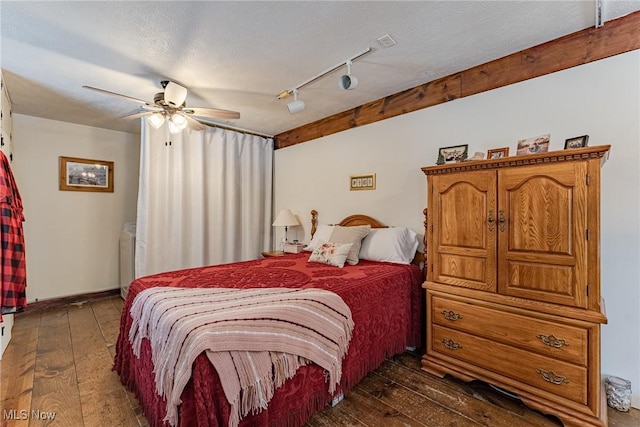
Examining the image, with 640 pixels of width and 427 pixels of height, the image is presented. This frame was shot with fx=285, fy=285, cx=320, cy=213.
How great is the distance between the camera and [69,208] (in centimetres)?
391

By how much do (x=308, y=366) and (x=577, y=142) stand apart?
7.26 ft

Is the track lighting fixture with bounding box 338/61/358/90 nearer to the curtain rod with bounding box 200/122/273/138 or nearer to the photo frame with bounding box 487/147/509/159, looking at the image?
the photo frame with bounding box 487/147/509/159

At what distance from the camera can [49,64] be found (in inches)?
92.1

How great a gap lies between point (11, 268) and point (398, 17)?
3165 mm

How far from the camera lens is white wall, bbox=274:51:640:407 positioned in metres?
1.85

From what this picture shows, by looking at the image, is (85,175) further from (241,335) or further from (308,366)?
(308,366)

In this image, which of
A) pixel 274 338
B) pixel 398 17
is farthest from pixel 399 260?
pixel 398 17

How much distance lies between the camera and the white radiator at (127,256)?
12.7ft

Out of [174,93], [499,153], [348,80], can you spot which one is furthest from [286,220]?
[499,153]

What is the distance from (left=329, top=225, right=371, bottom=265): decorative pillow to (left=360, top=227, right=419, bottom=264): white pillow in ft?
0.36

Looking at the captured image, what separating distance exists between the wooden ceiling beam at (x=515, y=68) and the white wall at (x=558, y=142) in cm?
6

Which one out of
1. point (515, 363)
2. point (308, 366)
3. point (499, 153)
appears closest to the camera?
point (308, 366)

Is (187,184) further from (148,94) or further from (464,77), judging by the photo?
(464,77)

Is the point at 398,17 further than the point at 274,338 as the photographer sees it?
Yes
